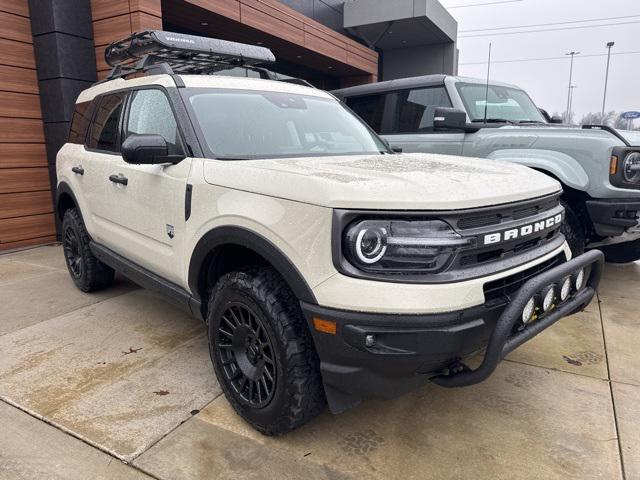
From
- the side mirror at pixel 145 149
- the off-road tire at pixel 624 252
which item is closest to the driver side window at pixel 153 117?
the side mirror at pixel 145 149

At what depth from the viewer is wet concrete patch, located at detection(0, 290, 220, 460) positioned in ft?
8.27

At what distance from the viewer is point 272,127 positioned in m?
3.06

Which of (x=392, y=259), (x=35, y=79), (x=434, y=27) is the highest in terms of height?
(x=434, y=27)

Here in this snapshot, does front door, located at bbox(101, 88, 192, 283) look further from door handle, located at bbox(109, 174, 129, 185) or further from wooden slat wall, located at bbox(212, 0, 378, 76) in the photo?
wooden slat wall, located at bbox(212, 0, 378, 76)

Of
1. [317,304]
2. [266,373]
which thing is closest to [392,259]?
[317,304]

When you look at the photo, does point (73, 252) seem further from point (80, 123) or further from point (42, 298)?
point (80, 123)

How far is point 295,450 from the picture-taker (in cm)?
230

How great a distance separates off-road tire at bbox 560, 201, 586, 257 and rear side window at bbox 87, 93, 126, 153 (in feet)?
12.0

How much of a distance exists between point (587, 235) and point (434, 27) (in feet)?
43.3

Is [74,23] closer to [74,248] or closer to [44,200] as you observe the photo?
[44,200]

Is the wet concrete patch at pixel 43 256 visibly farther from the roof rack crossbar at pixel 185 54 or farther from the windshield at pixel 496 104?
the windshield at pixel 496 104

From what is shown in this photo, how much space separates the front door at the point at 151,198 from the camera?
280cm

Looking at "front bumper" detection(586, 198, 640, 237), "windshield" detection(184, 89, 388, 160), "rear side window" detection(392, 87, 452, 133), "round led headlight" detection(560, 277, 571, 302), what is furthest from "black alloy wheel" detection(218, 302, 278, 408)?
"rear side window" detection(392, 87, 452, 133)

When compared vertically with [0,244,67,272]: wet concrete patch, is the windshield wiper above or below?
above
